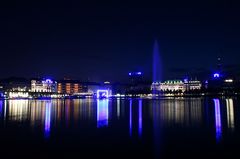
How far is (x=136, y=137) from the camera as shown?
1572cm

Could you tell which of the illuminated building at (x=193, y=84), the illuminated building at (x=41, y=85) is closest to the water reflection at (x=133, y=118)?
the illuminated building at (x=193, y=84)

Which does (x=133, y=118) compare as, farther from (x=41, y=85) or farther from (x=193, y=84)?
(x=41, y=85)

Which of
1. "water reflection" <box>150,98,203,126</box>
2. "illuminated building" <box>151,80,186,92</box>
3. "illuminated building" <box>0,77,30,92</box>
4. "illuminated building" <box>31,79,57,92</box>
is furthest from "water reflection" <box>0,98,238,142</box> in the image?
"illuminated building" <box>31,79,57,92</box>

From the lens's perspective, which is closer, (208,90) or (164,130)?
(164,130)

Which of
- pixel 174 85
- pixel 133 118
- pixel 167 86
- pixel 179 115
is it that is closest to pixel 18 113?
pixel 133 118

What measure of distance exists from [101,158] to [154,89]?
152 metres

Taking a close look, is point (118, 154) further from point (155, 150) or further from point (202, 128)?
point (202, 128)

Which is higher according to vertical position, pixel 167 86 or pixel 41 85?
pixel 41 85

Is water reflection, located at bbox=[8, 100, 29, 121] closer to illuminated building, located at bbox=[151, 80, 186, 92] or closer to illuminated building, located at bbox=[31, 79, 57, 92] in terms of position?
illuminated building, located at bbox=[31, 79, 57, 92]

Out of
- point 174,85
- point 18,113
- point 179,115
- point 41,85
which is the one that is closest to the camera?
point 179,115

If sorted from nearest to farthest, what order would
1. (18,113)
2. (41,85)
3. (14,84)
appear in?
(18,113), (14,84), (41,85)

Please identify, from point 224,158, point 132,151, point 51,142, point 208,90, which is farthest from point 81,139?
point 208,90

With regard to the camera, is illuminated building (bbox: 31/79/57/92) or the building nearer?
the building

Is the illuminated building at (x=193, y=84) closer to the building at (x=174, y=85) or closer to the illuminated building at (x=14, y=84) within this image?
the building at (x=174, y=85)
